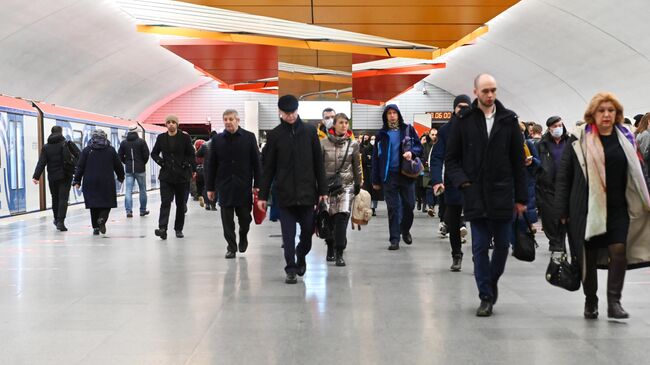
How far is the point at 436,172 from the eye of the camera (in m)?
6.70

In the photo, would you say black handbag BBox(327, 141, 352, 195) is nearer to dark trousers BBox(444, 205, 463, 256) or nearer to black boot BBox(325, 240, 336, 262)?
black boot BBox(325, 240, 336, 262)

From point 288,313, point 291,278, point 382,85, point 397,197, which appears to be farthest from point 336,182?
point 382,85

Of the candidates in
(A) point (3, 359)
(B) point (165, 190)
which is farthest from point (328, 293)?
(B) point (165, 190)

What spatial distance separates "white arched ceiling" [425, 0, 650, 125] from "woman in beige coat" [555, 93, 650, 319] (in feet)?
39.2

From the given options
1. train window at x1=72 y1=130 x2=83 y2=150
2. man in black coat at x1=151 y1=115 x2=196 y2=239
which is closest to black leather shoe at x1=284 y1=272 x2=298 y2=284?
man in black coat at x1=151 y1=115 x2=196 y2=239

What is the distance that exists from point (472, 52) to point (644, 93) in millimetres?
9841

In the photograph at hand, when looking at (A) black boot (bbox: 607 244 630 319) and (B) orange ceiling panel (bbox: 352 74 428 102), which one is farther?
(B) orange ceiling panel (bbox: 352 74 428 102)

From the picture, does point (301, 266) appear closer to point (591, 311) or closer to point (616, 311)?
point (591, 311)

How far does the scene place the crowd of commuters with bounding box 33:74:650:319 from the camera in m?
4.93

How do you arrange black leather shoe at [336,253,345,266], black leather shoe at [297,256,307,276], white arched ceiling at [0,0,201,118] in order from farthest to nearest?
white arched ceiling at [0,0,201,118] → black leather shoe at [336,253,345,266] → black leather shoe at [297,256,307,276]

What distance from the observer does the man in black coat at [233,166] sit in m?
8.02

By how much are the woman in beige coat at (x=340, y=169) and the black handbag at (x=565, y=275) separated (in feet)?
9.14

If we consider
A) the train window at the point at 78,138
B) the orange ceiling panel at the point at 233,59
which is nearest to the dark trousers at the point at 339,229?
the train window at the point at 78,138

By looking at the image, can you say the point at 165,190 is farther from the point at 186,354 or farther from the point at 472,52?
the point at 472,52
